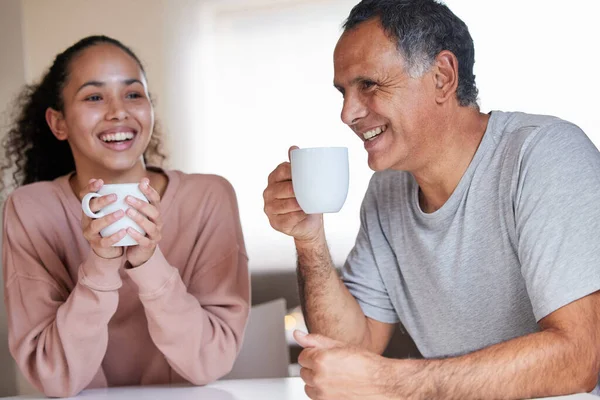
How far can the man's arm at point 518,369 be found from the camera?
3.47 feet

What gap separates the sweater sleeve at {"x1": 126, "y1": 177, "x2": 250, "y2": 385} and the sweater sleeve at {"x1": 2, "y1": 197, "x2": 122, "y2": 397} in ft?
0.26

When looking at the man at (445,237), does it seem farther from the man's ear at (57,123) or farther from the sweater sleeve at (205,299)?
the man's ear at (57,123)

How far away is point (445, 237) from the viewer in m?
1.42

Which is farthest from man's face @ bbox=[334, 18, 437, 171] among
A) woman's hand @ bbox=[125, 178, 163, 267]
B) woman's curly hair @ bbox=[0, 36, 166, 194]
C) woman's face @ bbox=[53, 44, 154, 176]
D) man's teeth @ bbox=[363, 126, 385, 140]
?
woman's curly hair @ bbox=[0, 36, 166, 194]

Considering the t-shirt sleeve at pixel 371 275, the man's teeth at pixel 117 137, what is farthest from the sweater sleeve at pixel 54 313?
the t-shirt sleeve at pixel 371 275

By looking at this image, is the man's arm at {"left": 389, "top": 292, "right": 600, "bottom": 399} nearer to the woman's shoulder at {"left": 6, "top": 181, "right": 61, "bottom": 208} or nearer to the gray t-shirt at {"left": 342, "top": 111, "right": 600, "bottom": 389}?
the gray t-shirt at {"left": 342, "top": 111, "right": 600, "bottom": 389}

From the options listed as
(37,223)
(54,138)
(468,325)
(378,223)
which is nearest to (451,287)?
(468,325)

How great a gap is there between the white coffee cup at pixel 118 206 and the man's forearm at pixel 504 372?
54cm

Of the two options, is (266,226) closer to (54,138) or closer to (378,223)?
(54,138)

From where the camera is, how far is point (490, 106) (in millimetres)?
3320

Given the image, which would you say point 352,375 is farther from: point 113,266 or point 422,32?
point 422,32

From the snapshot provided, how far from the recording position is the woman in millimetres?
1443

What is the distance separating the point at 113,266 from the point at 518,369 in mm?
756

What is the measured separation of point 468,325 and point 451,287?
0.08m
